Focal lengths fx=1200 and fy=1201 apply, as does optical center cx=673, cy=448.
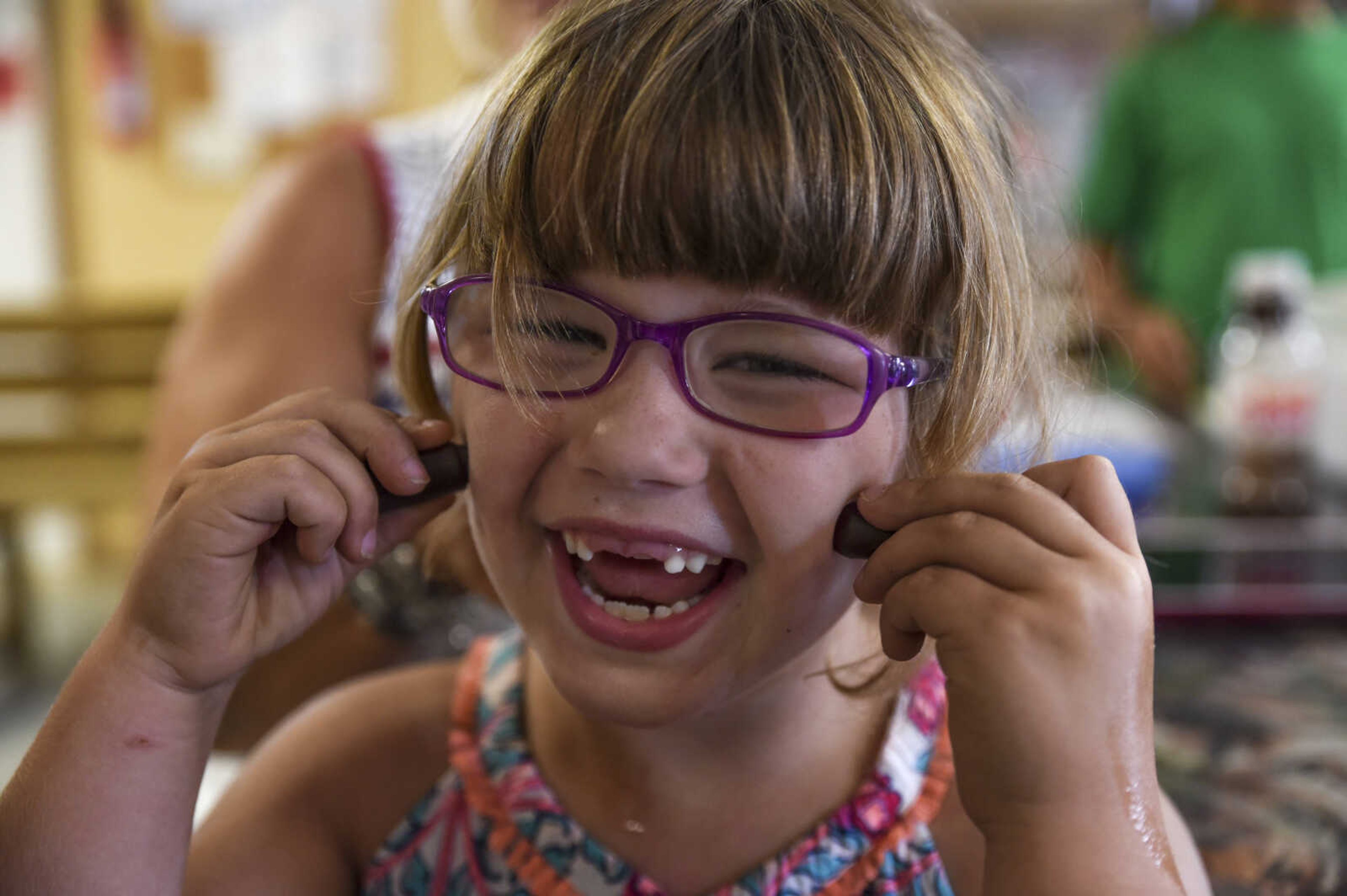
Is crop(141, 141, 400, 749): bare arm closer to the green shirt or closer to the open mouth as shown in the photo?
the open mouth

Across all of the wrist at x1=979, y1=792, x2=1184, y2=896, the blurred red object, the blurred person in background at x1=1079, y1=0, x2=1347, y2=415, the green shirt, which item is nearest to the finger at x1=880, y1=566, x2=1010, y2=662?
the wrist at x1=979, y1=792, x2=1184, y2=896

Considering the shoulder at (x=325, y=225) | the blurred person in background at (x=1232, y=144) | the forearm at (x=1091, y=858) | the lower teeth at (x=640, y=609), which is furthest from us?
the blurred person in background at (x=1232, y=144)

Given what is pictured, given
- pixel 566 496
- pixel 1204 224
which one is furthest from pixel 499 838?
pixel 1204 224

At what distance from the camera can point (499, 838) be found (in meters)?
0.85

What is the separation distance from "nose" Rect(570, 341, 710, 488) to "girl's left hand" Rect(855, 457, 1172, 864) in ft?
0.41

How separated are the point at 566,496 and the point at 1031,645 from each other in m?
0.27

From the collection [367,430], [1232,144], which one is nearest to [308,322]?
[367,430]

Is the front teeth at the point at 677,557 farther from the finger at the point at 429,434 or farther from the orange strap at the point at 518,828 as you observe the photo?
the orange strap at the point at 518,828

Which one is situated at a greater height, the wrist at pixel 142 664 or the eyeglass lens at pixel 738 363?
the eyeglass lens at pixel 738 363

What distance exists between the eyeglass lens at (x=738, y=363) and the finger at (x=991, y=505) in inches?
2.1

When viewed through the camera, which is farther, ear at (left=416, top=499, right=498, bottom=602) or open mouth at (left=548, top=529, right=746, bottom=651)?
ear at (left=416, top=499, right=498, bottom=602)

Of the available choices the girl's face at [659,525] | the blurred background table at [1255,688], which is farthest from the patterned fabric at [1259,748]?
the girl's face at [659,525]

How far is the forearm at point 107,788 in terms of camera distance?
72cm

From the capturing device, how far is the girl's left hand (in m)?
0.63
